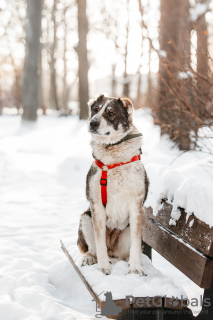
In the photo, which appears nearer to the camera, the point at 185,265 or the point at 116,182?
the point at 185,265

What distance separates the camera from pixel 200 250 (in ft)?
7.82

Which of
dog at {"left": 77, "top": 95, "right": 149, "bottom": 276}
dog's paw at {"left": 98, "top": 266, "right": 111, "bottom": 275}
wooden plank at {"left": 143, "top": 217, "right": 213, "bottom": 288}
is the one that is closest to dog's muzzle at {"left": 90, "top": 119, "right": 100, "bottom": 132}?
dog at {"left": 77, "top": 95, "right": 149, "bottom": 276}

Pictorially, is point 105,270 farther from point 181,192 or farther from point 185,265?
point 181,192

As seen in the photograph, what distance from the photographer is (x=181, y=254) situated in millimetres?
2639

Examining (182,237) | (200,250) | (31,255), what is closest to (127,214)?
(182,237)

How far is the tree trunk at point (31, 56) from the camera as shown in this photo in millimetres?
16750

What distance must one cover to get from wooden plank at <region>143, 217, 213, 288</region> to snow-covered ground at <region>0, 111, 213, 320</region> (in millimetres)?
215

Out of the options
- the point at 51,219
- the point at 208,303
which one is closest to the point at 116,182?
the point at 208,303

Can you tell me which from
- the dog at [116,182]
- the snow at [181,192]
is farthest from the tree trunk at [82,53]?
the dog at [116,182]

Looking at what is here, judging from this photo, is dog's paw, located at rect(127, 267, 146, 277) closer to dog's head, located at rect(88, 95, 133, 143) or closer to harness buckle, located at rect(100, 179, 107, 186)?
harness buckle, located at rect(100, 179, 107, 186)

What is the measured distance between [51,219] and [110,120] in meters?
3.32

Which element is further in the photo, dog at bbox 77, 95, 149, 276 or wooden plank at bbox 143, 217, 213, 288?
dog at bbox 77, 95, 149, 276

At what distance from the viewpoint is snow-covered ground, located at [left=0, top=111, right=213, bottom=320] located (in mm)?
3072

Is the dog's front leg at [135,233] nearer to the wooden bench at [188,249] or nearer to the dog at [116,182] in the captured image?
the dog at [116,182]
